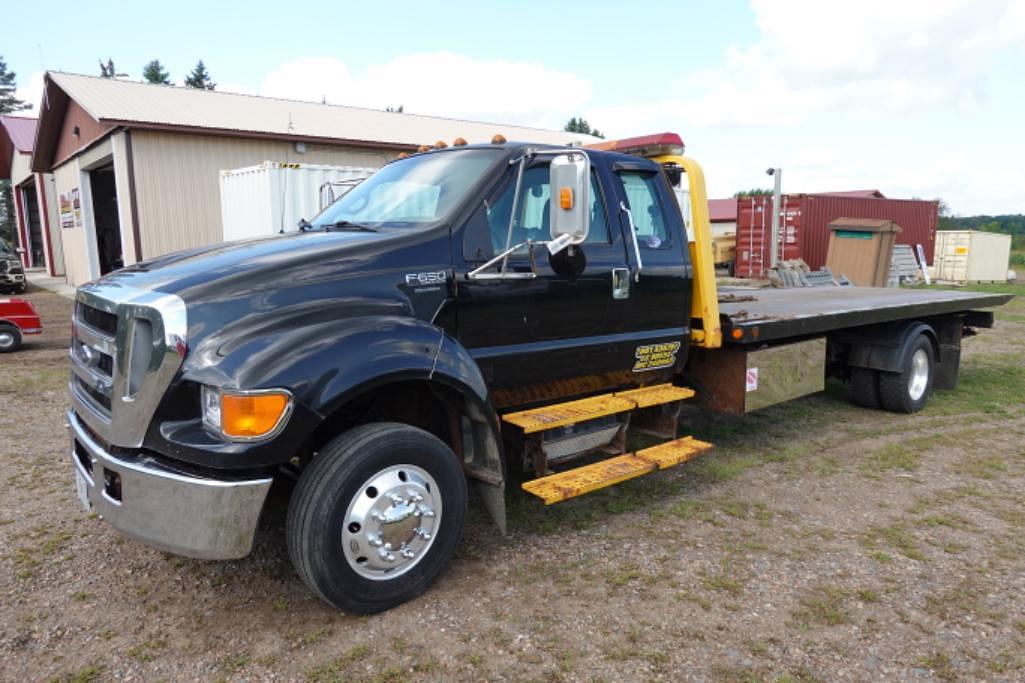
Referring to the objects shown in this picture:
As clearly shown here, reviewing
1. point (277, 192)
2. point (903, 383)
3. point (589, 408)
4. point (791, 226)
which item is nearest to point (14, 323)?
point (277, 192)

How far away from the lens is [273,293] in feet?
10.5

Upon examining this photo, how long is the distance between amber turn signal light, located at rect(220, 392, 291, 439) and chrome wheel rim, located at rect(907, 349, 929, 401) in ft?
20.4

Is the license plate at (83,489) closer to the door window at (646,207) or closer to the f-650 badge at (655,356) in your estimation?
the f-650 badge at (655,356)

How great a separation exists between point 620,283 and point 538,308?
638 mm

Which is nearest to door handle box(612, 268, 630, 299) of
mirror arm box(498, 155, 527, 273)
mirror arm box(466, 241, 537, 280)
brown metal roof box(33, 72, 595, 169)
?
mirror arm box(466, 241, 537, 280)

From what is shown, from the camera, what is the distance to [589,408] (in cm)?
430

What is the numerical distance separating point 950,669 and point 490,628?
1.90 meters

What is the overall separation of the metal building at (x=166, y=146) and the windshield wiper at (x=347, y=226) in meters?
12.2

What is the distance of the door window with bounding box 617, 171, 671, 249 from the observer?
4.63 metres

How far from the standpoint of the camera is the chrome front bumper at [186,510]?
2928 millimetres

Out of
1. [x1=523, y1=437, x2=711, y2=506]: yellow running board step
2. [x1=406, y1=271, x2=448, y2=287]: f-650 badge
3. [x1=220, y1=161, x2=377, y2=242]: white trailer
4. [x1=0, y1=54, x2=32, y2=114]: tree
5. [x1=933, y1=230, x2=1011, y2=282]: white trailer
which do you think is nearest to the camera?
[x1=406, y1=271, x2=448, y2=287]: f-650 badge

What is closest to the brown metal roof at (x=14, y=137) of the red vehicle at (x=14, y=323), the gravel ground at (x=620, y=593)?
the red vehicle at (x=14, y=323)

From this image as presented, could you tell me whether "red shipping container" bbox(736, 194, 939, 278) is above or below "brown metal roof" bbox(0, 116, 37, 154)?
below

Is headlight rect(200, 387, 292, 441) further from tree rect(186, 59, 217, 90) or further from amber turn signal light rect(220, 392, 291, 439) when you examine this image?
tree rect(186, 59, 217, 90)
